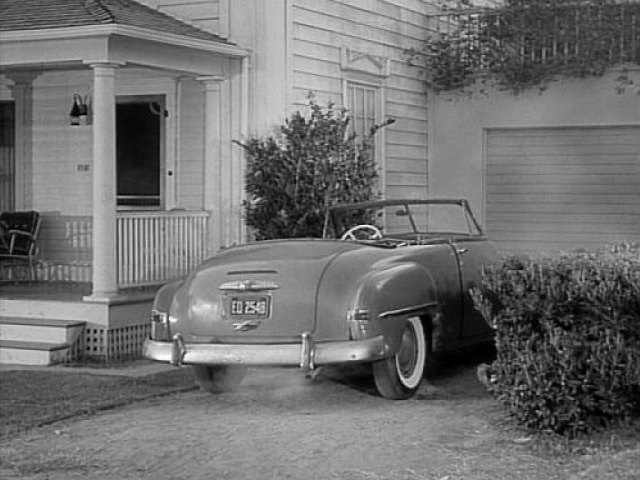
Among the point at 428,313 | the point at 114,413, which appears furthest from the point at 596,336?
the point at 114,413

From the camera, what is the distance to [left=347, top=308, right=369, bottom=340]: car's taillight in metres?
8.79

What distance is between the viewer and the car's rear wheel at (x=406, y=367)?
9180 mm

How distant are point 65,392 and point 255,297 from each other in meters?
2.25

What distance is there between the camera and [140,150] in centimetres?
1579

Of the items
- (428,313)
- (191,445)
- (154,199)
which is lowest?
(191,445)

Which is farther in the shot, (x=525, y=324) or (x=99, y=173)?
(x=99, y=173)

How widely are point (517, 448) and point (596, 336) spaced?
0.86 m

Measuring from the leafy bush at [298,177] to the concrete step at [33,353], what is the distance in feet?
9.18

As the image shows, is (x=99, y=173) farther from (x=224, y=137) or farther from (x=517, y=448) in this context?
(x=517, y=448)

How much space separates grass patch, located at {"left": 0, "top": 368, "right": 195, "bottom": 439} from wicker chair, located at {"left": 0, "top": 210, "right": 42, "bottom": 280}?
397cm

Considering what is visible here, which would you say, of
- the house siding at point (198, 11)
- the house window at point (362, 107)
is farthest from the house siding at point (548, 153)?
the house siding at point (198, 11)

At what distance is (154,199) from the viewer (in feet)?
51.5

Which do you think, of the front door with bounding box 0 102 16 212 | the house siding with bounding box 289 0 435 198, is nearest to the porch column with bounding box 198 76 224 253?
the house siding with bounding box 289 0 435 198

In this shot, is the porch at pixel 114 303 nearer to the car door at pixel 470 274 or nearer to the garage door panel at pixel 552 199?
the car door at pixel 470 274
